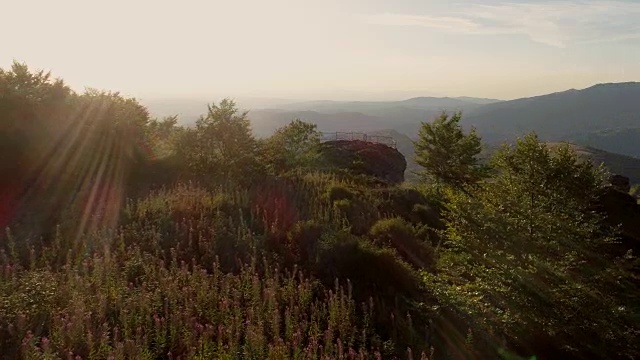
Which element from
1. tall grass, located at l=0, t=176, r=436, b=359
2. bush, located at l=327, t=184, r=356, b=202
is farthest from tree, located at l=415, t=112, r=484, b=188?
tall grass, located at l=0, t=176, r=436, b=359

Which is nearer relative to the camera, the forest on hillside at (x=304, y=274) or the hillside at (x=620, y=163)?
the forest on hillside at (x=304, y=274)

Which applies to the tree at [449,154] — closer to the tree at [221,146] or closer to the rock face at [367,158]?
the rock face at [367,158]

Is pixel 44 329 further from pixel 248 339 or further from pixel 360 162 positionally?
pixel 360 162

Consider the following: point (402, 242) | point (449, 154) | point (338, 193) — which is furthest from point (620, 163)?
point (402, 242)

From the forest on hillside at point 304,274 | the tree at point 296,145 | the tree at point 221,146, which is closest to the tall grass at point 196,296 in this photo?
the forest on hillside at point 304,274

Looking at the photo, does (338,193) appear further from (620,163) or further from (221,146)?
(620,163)
